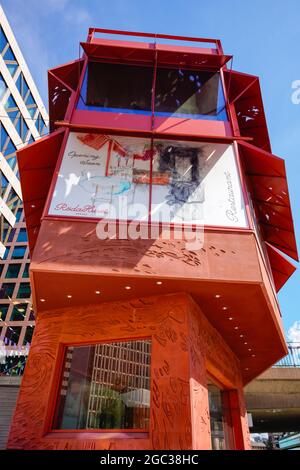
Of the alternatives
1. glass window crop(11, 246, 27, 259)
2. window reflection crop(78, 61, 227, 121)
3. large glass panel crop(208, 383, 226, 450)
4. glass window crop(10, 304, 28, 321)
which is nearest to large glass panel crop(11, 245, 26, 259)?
glass window crop(11, 246, 27, 259)

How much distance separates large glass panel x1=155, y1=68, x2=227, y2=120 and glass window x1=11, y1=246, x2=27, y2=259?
164ft

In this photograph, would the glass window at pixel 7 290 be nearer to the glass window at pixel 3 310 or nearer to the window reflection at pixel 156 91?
the glass window at pixel 3 310

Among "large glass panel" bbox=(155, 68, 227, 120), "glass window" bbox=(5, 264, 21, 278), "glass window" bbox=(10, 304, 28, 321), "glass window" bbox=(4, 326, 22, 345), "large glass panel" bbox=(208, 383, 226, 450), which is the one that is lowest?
"large glass panel" bbox=(208, 383, 226, 450)

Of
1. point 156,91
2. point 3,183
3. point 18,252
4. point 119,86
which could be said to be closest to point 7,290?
point 18,252

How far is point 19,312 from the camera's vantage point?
53094 millimetres

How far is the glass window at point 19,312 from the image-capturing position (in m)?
52.4

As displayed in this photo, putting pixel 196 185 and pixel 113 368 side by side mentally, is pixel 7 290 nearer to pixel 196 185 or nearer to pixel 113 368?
pixel 113 368

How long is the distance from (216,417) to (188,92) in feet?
44.4

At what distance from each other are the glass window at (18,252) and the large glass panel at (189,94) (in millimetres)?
50043

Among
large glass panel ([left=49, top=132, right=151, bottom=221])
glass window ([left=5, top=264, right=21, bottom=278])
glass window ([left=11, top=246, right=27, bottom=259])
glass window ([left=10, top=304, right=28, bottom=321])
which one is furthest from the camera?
glass window ([left=11, top=246, right=27, bottom=259])

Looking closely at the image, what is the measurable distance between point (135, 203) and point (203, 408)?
6874 mm

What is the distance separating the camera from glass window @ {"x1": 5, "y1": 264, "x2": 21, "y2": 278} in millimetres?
55781

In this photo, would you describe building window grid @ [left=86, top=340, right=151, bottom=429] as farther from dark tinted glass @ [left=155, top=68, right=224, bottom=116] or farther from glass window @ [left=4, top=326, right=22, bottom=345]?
glass window @ [left=4, top=326, right=22, bottom=345]
